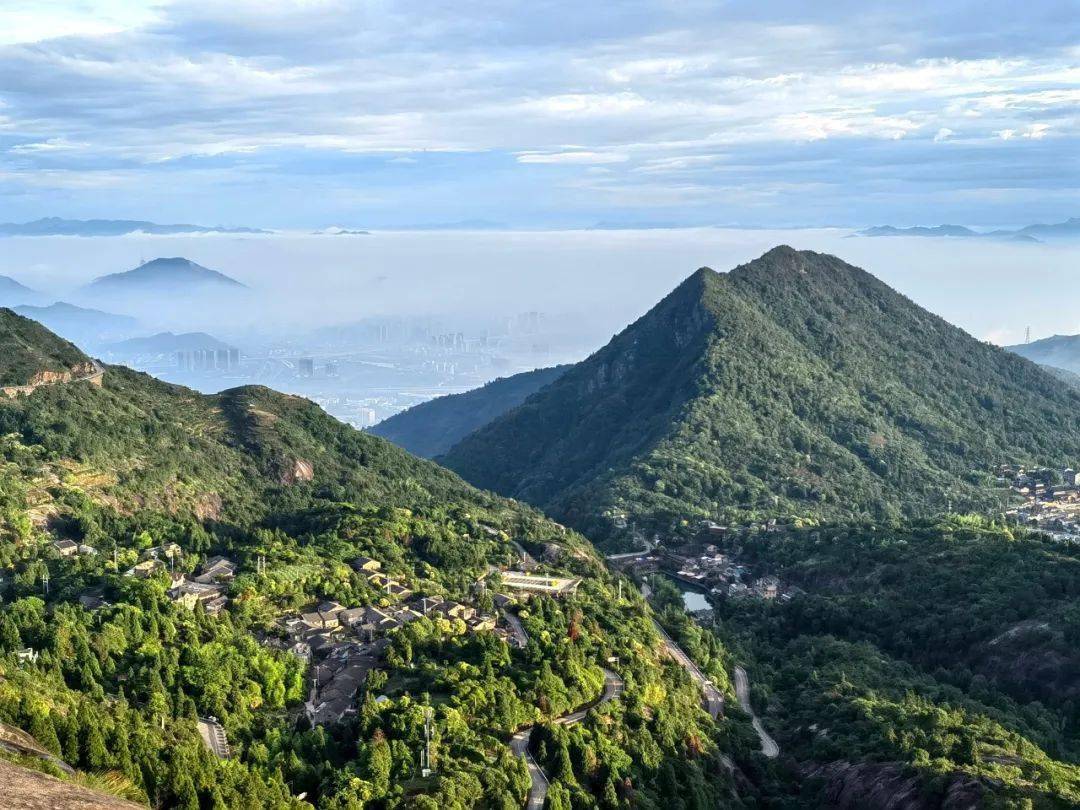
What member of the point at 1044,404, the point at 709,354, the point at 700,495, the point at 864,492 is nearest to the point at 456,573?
the point at 700,495

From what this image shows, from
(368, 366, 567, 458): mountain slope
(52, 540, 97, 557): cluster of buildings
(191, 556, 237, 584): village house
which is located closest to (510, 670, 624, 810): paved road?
(191, 556, 237, 584): village house

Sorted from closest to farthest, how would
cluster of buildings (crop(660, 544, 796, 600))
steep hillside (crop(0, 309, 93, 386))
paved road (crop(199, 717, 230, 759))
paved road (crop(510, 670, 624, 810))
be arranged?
paved road (crop(199, 717, 230, 759)), paved road (crop(510, 670, 624, 810)), steep hillside (crop(0, 309, 93, 386)), cluster of buildings (crop(660, 544, 796, 600))

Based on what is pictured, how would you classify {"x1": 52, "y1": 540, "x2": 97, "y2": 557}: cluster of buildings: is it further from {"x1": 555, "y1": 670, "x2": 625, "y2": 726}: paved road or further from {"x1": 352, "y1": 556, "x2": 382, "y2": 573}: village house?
{"x1": 555, "y1": 670, "x2": 625, "y2": 726}: paved road

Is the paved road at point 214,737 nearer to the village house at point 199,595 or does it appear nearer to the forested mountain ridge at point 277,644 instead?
the forested mountain ridge at point 277,644

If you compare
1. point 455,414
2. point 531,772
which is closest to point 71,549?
point 531,772

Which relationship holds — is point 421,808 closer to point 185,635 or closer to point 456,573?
point 185,635

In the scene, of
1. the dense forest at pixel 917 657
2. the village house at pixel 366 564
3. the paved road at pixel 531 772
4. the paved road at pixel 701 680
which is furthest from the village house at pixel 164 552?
the dense forest at pixel 917 657

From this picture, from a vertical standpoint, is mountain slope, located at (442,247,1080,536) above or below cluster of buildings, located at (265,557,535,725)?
above
